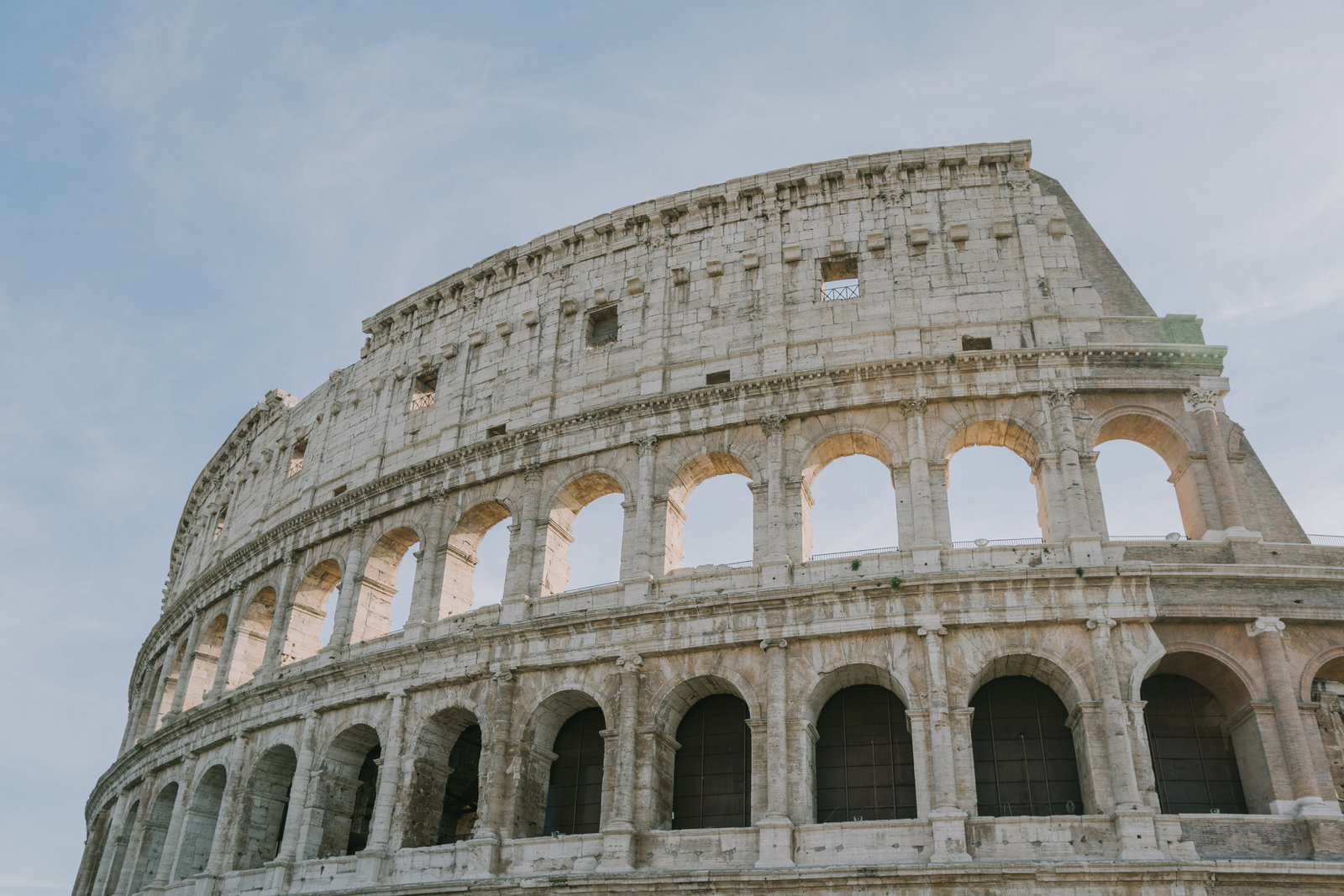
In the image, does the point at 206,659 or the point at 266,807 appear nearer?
the point at 266,807

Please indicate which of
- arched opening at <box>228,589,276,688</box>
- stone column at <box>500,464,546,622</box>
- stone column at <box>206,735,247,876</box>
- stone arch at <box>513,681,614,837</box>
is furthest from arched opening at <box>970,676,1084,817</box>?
arched opening at <box>228,589,276,688</box>

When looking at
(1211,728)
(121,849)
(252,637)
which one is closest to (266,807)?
(252,637)

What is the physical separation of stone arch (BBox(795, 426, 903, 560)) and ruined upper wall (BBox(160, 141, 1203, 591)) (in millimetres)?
1352

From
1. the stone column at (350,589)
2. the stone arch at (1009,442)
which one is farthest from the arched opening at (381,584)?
the stone arch at (1009,442)

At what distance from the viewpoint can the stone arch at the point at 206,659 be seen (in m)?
28.9

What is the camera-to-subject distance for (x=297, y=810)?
21.5 meters

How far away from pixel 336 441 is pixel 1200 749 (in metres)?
20.4

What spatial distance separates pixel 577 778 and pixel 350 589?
728 cm

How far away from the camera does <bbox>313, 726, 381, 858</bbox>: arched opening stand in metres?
21.4

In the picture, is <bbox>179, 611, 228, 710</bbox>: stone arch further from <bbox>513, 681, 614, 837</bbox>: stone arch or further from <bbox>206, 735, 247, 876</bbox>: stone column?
<bbox>513, 681, 614, 837</bbox>: stone arch

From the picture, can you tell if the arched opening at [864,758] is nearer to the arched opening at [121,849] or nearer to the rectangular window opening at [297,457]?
the rectangular window opening at [297,457]

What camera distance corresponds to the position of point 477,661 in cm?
2039

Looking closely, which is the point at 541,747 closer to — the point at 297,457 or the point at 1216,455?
the point at 1216,455

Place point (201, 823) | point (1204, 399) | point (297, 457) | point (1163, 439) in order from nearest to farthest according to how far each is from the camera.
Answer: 1. point (1204, 399)
2. point (1163, 439)
3. point (201, 823)
4. point (297, 457)
